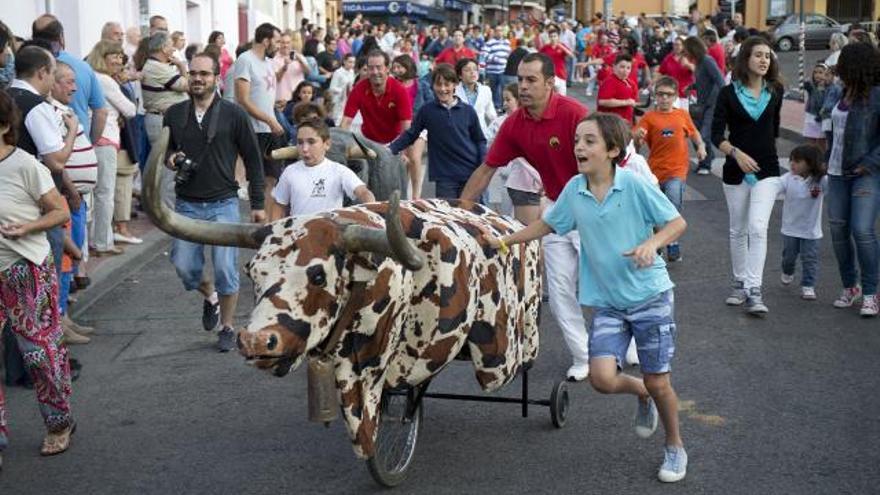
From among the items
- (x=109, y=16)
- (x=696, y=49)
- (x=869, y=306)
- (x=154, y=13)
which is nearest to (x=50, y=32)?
(x=869, y=306)

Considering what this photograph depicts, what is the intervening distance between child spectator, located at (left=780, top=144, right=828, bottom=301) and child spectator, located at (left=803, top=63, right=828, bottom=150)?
445 cm

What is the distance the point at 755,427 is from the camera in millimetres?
6438

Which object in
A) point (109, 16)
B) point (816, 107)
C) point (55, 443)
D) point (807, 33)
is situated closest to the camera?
point (55, 443)

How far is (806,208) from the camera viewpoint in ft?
31.7

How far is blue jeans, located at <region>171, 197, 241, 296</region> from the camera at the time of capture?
8156mm

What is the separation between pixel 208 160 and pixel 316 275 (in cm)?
349

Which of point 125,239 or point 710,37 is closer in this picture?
point 125,239

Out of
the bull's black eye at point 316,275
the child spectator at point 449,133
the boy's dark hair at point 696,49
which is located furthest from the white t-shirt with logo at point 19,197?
the boy's dark hair at point 696,49

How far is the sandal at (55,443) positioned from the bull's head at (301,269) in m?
1.79

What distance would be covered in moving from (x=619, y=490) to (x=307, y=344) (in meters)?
1.70

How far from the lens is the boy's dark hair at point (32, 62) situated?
7469mm

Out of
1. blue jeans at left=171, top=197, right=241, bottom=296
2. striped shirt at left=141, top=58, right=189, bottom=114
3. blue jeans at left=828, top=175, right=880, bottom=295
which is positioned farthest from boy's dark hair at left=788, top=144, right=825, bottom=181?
striped shirt at left=141, top=58, right=189, bottom=114

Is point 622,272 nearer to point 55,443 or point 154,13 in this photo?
point 55,443

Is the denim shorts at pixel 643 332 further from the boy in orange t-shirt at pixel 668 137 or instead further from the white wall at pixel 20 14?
the white wall at pixel 20 14
